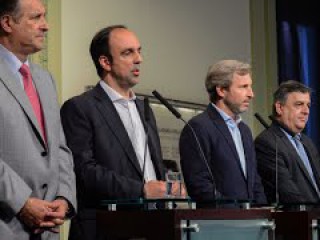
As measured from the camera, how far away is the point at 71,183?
342 cm

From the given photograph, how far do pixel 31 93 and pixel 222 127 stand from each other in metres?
1.51

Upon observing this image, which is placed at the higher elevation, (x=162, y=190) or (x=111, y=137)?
(x=111, y=137)

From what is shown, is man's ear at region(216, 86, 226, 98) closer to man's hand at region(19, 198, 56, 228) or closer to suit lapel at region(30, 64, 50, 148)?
suit lapel at region(30, 64, 50, 148)

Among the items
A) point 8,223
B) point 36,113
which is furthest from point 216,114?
point 8,223

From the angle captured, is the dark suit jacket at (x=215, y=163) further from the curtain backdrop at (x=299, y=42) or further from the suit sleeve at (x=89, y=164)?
the curtain backdrop at (x=299, y=42)

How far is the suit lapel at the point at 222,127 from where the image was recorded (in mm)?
4555

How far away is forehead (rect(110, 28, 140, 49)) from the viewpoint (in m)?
4.24

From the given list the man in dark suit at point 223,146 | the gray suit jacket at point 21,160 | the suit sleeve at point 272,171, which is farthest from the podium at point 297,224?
the gray suit jacket at point 21,160

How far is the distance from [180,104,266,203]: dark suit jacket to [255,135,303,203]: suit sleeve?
353 mm

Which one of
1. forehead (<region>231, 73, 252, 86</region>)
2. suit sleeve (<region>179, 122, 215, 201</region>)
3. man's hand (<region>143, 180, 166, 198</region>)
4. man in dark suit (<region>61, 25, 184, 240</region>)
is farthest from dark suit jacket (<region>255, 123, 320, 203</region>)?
man's hand (<region>143, 180, 166, 198</region>)

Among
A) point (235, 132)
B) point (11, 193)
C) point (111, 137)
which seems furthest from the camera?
point (235, 132)

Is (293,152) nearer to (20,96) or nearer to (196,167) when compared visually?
(196,167)

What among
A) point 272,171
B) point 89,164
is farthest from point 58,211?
point 272,171

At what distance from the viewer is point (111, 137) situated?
3873 millimetres
